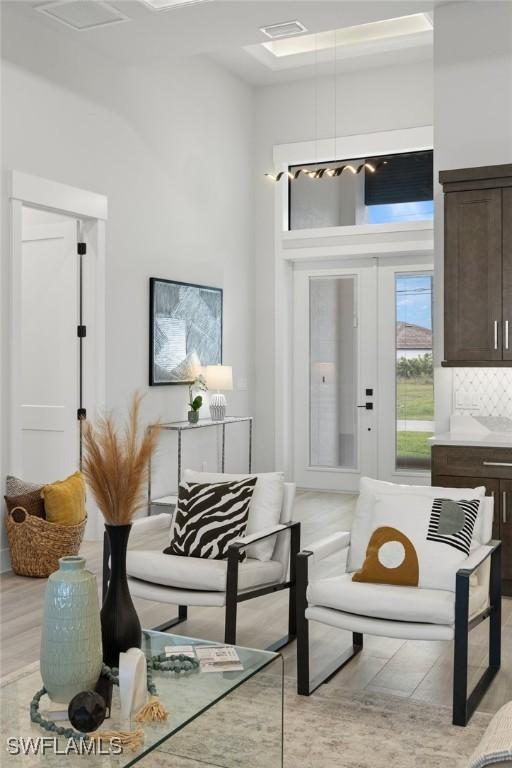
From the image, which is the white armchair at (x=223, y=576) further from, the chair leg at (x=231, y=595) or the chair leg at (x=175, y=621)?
the chair leg at (x=175, y=621)

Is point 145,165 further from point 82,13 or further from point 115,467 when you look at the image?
point 115,467

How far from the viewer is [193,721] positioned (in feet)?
9.07

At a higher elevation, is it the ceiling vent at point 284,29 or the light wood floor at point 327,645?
the ceiling vent at point 284,29

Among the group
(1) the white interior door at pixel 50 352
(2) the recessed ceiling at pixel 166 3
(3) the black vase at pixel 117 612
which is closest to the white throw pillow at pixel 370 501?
(3) the black vase at pixel 117 612

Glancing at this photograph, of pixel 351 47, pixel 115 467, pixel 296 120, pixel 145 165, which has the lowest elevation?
pixel 115 467

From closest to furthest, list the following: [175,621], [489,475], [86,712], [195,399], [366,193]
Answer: [86,712], [175,621], [489,475], [195,399], [366,193]

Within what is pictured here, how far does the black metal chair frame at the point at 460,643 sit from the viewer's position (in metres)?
3.03

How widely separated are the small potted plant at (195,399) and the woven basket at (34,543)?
2.08m

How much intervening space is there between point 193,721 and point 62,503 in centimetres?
272

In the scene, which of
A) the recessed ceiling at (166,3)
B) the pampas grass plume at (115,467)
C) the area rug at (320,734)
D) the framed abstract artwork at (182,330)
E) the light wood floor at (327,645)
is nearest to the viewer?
the pampas grass plume at (115,467)

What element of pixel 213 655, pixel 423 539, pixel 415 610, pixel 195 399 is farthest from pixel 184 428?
pixel 213 655

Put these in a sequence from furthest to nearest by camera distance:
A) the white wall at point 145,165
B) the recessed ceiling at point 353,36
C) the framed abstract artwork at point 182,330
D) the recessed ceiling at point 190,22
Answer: the recessed ceiling at point 353,36 < the framed abstract artwork at point 182,330 < the white wall at point 145,165 < the recessed ceiling at point 190,22

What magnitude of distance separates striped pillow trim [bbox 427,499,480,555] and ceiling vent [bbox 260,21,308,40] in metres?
3.58

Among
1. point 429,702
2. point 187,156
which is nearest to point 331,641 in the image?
point 429,702
